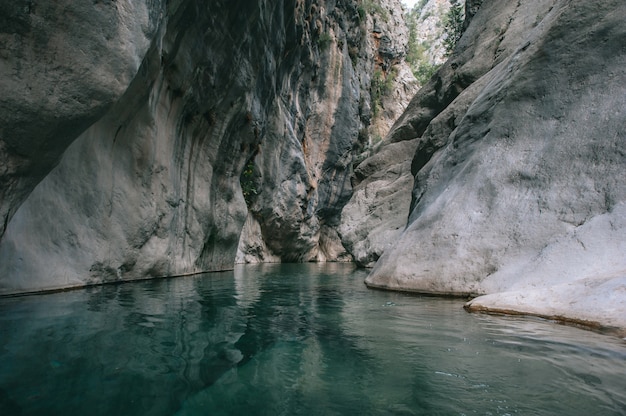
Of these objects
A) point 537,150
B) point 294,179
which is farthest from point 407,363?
point 294,179

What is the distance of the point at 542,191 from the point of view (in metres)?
6.29

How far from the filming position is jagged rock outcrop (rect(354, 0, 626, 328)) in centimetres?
494

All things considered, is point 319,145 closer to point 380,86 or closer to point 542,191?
point 380,86

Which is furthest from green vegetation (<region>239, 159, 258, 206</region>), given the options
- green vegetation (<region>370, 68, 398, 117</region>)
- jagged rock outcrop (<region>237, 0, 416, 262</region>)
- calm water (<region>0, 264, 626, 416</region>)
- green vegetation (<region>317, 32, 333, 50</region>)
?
green vegetation (<region>370, 68, 398, 117</region>)

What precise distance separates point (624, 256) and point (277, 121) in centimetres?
1644

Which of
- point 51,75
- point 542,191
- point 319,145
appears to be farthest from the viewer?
point 319,145

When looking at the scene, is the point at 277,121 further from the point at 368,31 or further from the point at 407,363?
the point at 368,31

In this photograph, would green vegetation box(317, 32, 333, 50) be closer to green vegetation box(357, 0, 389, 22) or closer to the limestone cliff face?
the limestone cliff face

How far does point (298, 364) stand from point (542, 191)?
5.37 meters

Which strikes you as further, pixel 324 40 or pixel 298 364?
pixel 324 40

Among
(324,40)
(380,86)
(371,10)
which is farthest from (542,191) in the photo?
(380,86)

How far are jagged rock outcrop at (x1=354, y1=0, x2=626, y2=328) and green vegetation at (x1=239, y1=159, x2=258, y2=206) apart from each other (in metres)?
10.9

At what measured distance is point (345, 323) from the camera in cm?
424

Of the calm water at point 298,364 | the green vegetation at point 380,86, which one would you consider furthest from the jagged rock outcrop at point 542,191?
the green vegetation at point 380,86
